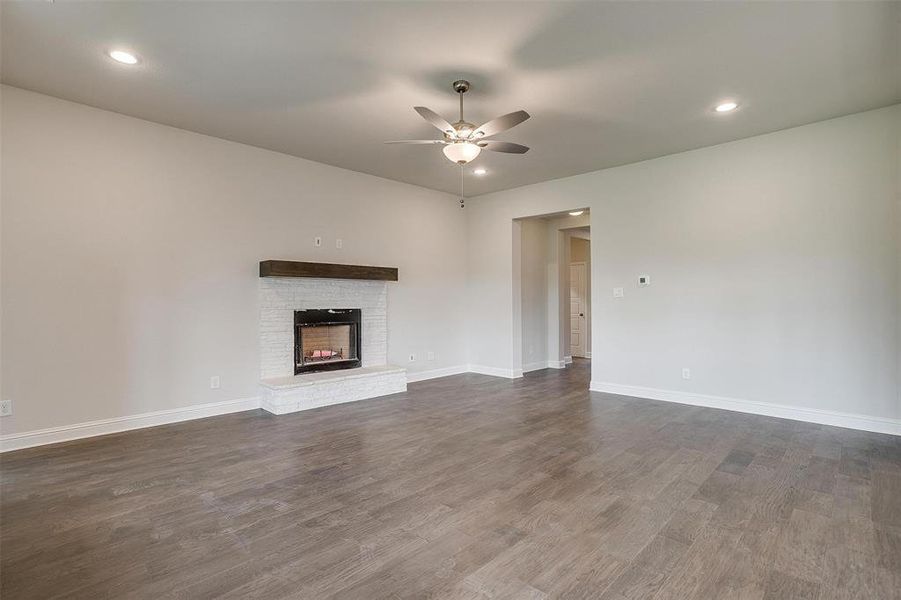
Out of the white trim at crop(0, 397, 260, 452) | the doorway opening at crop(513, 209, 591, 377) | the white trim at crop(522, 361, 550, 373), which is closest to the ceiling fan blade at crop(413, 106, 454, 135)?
the white trim at crop(0, 397, 260, 452)

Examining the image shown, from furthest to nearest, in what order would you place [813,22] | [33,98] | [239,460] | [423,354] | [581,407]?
[423,354] → [581,407] → [33,98] → [239,460] → [813,22]

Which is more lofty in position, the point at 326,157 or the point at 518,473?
the point at 326,157

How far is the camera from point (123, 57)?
313 centimetres

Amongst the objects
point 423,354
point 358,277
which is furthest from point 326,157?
point 423,354

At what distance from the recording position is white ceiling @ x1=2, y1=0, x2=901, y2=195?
2.67 metres

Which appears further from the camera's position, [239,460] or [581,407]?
[581,407]

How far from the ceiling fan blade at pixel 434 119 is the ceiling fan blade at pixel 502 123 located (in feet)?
0.76

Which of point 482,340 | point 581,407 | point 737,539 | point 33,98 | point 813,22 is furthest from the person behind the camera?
point 482,340

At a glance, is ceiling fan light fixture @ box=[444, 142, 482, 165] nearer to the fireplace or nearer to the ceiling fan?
the ceiling fan

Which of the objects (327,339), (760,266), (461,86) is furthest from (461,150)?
(760,266)

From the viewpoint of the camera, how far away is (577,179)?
6.13 metres

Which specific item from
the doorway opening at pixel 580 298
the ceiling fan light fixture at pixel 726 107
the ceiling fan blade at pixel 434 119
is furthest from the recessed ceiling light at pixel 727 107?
the doorway opening at pixel 580 298

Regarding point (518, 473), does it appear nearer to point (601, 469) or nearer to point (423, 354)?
point (601, 469)

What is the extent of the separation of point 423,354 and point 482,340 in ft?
3.69
